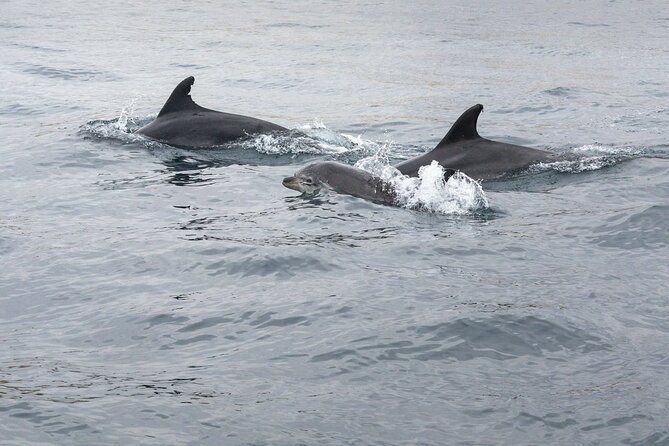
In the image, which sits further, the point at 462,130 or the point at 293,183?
the point at 462,130

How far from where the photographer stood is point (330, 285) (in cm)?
1124

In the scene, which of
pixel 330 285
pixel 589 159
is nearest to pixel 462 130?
pixel 589 159

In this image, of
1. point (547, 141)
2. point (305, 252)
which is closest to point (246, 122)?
point (547, 141)

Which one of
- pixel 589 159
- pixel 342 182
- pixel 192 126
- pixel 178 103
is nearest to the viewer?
pixel 342 182

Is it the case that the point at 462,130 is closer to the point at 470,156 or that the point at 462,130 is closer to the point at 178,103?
the point at 470,156

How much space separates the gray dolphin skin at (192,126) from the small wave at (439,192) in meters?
4.97

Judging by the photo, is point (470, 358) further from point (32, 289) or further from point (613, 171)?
point (613, 171)

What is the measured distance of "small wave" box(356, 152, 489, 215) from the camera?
14180 millimetres

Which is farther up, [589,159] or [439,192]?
[589,159]

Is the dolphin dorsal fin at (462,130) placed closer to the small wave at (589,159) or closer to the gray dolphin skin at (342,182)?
the small wave at (589,159)

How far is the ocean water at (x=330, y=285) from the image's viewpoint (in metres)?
8.05

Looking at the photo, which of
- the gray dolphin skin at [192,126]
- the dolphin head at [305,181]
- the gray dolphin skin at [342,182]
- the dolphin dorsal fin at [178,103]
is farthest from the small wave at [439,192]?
the dolphin dorsal fin at [178,103]

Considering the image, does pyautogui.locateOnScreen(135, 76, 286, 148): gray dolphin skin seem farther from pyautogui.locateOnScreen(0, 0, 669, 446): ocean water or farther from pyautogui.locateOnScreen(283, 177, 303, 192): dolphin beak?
pyautogui.locateOnScreen(283, 177, 303, 192): dolphin beak

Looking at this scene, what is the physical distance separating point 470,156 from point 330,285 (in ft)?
18.0
